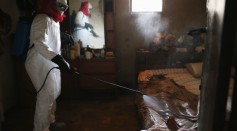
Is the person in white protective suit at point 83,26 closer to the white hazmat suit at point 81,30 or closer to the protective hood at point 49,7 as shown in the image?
the white hazmat suit at point 81,30

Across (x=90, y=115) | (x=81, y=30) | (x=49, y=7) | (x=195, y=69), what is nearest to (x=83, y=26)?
(x=81, y=30)

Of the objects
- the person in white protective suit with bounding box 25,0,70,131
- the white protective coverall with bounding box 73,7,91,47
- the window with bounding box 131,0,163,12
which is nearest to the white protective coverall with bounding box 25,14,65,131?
the person in white protective suit with bounding box 25,0,70,131

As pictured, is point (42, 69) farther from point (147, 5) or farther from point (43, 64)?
point (147, 5)

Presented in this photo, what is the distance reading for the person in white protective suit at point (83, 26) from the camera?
11.8ft

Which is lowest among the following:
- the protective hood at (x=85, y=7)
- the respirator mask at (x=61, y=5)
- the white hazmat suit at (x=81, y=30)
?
the white hazmat suit at (x=81, y=30)

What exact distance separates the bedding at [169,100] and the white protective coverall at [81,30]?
1.18 metres

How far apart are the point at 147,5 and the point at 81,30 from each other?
122cm

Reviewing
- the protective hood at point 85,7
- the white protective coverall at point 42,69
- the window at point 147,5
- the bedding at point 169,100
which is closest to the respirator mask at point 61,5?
the white protective coverall at point 42,69

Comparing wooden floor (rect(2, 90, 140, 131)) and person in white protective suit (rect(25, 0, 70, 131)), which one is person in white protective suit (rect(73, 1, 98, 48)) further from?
person in white protective suit (rect(25, 0, 70, 131))

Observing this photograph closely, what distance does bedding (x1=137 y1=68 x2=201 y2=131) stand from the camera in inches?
74.5

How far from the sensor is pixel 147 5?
3771mm

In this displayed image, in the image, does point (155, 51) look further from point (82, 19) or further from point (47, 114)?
point (47, 114)

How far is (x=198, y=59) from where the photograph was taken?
3.50 metres

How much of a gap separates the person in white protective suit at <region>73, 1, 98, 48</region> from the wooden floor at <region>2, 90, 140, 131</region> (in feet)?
3.37
